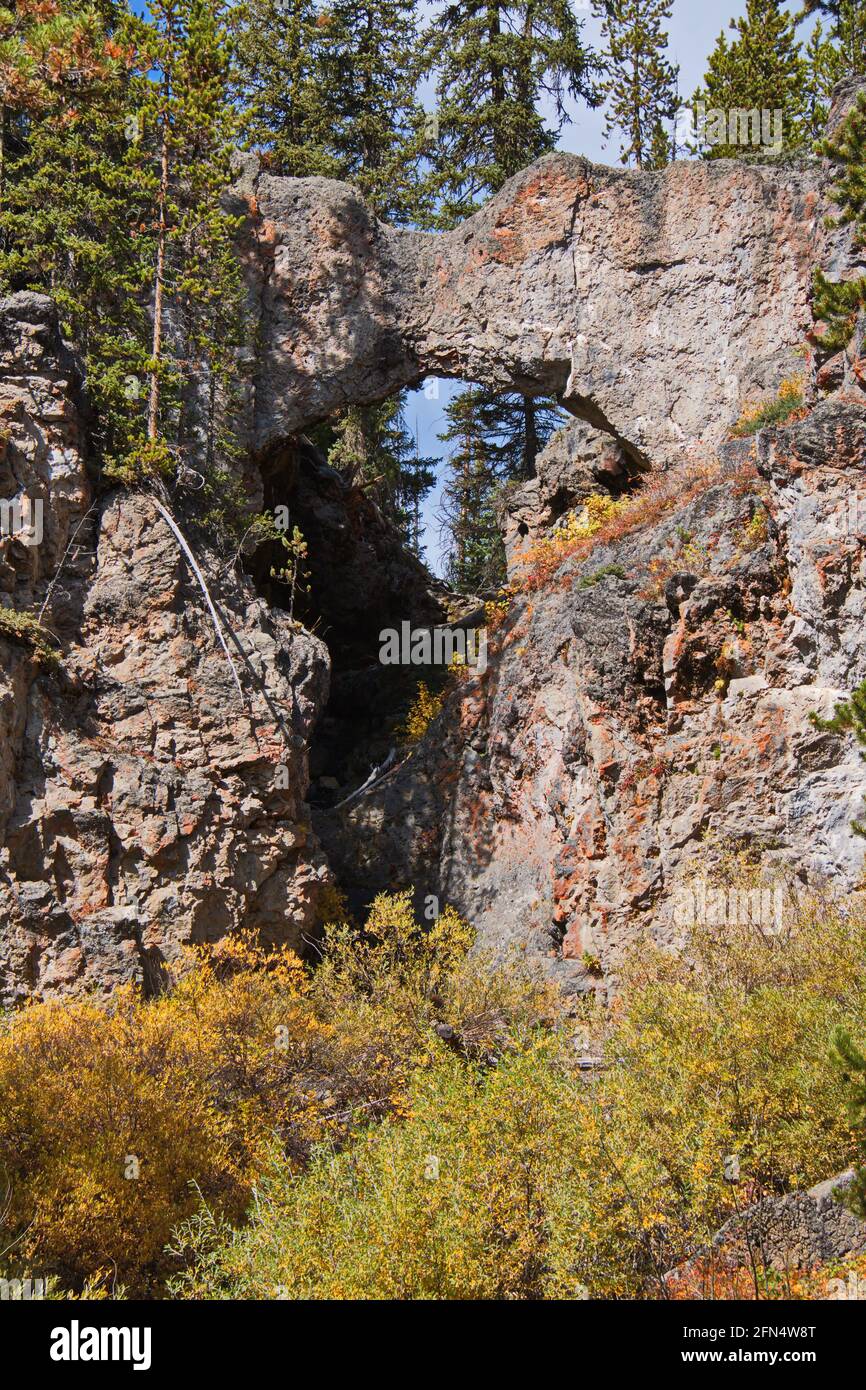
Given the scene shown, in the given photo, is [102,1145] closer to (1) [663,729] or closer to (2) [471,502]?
(1) [663,729]

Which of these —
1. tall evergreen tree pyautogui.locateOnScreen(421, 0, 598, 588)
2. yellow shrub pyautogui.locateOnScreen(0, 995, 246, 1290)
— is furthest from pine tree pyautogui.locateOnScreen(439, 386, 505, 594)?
yellow shrub pyautogui.locateOnScreen(0, 995, 246, 1290)

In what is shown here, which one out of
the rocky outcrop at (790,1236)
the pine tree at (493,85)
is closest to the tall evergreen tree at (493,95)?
the pine tree at (493,85)

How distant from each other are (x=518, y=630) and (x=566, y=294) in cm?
690

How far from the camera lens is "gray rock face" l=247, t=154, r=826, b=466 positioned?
21188 millimetres

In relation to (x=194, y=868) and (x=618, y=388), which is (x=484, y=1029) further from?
(x=618, y=388)

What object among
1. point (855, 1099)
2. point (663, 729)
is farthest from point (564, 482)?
point (855, 1099)

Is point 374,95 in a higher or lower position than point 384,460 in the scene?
higher

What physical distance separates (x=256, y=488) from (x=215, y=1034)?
10.6 meters

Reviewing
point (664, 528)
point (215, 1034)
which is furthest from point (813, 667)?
point (215, 1034)

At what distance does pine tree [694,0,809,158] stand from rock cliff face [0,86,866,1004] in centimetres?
341

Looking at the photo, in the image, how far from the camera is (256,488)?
20781 millimetres

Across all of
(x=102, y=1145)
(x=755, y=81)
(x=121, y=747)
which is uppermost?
(x=755, y=81)

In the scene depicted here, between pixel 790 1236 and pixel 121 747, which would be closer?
pixel 790 1236

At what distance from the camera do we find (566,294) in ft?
71.6
